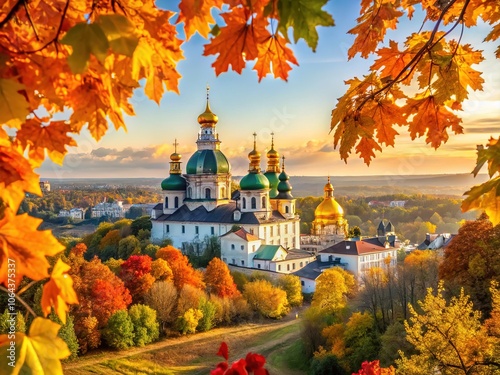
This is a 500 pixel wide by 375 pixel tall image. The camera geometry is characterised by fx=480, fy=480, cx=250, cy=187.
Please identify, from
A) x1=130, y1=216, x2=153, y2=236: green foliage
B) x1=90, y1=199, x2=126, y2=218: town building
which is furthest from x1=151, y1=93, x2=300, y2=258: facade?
x1=90, y1=199, x2=126, y2=218: town building

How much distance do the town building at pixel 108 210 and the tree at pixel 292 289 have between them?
2715cm

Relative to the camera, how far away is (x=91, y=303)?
14.7 meters

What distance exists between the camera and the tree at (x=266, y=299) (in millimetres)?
19250

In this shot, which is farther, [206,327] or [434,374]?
[206,327]

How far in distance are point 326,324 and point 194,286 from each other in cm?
612

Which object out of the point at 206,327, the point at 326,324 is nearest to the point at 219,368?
the point at 326,324

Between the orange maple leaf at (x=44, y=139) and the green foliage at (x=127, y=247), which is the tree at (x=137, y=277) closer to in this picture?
the green foliage at (x=127, y=247)

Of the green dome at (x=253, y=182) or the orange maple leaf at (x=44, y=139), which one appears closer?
the orange maple leaf at (x=44, y=139)

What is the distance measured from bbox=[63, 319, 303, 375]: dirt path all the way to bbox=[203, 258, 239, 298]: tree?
1.69 metres

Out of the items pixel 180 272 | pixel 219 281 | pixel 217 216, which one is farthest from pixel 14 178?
pixel 217 216

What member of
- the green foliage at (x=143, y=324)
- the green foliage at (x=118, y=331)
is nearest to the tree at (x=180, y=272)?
the green foliage at (x=143, y=324)

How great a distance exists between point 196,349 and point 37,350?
1572cm

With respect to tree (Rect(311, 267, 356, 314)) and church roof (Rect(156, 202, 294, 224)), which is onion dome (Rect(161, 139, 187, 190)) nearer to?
church roof (Rect(156, 202, 294, 224))

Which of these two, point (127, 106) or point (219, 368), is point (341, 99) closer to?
point (127, 106)
